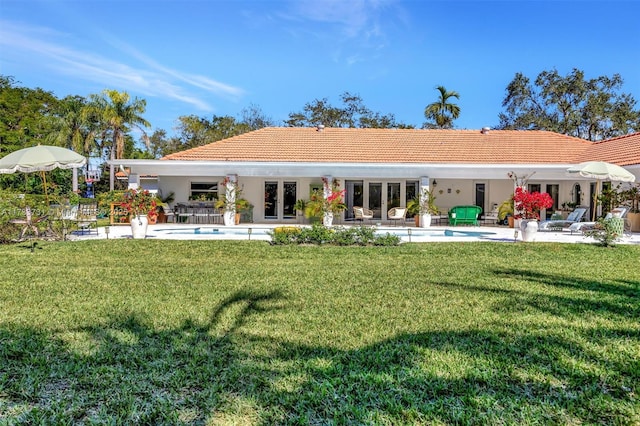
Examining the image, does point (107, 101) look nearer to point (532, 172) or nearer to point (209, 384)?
point (532, 172)

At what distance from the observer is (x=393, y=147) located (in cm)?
2984

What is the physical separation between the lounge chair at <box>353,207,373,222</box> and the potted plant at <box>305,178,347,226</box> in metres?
1.58

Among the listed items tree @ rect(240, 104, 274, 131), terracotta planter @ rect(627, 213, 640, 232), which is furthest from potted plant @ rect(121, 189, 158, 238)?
tree @ rect(240, 104, 274, 131)

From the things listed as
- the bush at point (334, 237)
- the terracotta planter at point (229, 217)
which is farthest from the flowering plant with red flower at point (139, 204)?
the terracotta planter at point (229, 217)

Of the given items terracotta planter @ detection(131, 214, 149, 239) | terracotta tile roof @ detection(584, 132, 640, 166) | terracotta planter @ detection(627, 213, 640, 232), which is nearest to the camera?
terracotta planter @ detection(131, 214, 149, 239)

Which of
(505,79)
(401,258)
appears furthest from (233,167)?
(505,79)

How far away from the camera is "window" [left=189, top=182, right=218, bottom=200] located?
2916 centimetres

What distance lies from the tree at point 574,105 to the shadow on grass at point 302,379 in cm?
4826

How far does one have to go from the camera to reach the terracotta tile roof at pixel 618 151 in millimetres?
23733

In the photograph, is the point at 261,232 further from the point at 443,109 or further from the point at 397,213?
the point at 443,109

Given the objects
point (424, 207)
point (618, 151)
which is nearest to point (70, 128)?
point (424, 207)

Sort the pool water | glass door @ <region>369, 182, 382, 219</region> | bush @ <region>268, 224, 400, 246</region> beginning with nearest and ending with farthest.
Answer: bush @ <region>268, 224, 400, 246</region>, the pool water, glass door @ <region>369, 182, 382, 219</region>

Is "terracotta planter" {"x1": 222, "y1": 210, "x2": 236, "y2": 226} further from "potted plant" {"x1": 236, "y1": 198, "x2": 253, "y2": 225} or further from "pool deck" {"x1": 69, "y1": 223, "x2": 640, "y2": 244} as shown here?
"pool deck" {"x1": 69, "y1": 223, "x2": 640, "y2": 244}

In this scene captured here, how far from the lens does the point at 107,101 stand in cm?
4538
